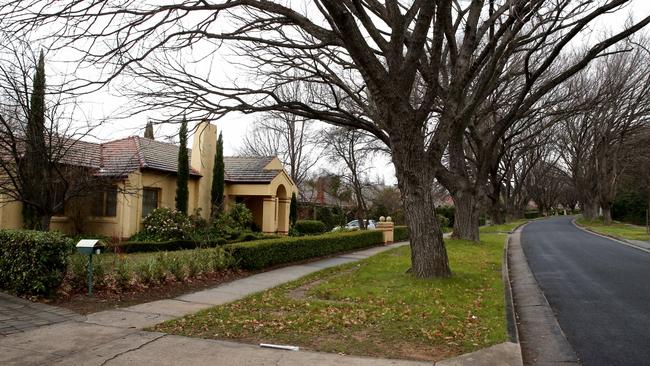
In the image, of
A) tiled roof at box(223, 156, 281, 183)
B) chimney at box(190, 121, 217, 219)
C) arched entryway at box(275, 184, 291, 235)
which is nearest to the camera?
chimney at box(190, 121, 217, 219)

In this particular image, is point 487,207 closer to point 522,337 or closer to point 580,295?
point 580,295

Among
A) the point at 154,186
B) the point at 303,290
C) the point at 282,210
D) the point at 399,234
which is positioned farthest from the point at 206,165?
the point at 303,290

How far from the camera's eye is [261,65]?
14602 millimetres

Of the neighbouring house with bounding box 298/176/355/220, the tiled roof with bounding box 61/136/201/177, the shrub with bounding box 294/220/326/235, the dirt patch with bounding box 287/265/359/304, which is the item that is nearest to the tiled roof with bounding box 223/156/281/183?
the tiled roof with bounding box 61/136/201/177

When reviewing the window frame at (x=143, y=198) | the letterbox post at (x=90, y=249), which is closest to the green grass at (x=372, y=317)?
the letterbox post at (x=90, y=249)

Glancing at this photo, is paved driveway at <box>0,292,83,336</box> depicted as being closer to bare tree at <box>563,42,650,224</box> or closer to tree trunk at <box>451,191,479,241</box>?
tree trunk at <box>451,191,479,241</box>

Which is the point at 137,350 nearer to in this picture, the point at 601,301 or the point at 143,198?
the point at 601,301

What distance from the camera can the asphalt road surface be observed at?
6.61 m

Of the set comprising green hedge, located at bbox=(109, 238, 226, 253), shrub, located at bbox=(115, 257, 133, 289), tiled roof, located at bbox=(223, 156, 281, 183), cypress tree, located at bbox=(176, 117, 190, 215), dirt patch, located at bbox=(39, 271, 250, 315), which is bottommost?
dirt patch, located at bbox=(39, 271, 250, 315)

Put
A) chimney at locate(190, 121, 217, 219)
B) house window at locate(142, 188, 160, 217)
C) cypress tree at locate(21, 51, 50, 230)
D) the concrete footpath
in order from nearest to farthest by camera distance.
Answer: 1. the concrete footpath
2. cypress tree at locate(21, 51, 50, 230)
3. house window at locate(142, 188, 160, 217)
4. chimney at locate(190, 121, 217, 219)

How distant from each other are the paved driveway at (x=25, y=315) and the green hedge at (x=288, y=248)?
5406 millimetres

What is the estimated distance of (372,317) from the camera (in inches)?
304

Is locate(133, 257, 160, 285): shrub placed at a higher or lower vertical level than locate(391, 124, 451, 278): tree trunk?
lower

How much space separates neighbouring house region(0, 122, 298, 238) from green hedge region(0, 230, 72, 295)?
269 inches
